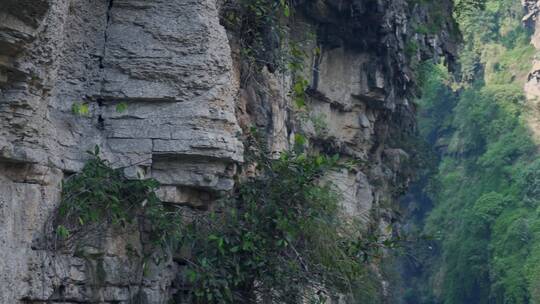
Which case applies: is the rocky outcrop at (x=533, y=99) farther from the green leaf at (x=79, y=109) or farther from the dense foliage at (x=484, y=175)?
the green leaf at (x=79, y=109)

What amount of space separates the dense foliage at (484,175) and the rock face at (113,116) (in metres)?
20.1

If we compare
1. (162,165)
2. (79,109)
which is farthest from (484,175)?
(79,109)

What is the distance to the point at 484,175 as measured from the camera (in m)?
39.2

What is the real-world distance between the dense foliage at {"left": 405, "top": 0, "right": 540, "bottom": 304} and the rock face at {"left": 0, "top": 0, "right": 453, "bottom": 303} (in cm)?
2008

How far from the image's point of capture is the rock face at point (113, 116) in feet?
22.5

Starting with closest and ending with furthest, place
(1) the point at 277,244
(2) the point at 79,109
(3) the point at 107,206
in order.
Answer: (3) the point at 107,206 < (2) the point at 79,109 < (1) the point at 277,244

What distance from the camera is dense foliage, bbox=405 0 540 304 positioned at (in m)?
32.7

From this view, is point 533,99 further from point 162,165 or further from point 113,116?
point 113,116

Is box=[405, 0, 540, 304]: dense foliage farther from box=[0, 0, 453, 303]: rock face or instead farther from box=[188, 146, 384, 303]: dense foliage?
box=[0, 0, 453, 303]: rock face

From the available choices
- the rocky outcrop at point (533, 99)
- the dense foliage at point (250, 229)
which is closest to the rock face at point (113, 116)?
the dense foliage at point (250, 229)

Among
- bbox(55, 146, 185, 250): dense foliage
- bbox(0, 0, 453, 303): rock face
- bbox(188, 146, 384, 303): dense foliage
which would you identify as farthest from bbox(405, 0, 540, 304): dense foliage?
bbox(55, 146, 185, 250): dense foliage

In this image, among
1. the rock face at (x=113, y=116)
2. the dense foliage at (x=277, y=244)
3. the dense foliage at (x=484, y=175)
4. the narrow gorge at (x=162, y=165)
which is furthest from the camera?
the dense foliage at (x=484, y=175)

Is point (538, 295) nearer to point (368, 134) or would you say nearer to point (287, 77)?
point (368, 134)

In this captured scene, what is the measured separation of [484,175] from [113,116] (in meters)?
32.4
